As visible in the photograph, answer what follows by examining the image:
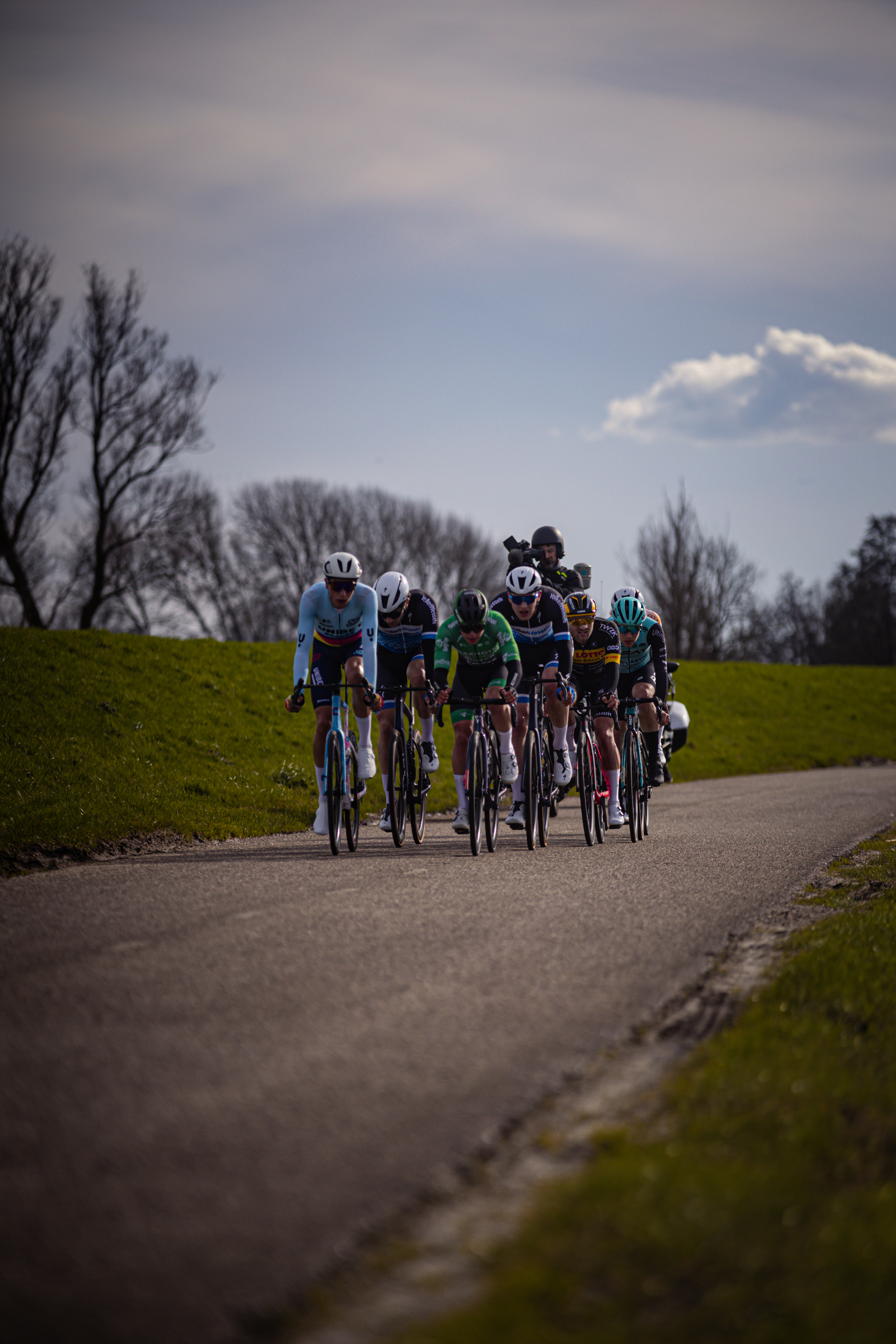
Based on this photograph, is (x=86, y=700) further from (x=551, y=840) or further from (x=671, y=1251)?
(x=671, y=1251)

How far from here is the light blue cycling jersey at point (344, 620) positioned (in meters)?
10.5

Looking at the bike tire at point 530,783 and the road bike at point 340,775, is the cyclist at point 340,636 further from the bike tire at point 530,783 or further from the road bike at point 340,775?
the bike tire at point 530,783

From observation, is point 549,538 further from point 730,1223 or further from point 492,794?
point 730,1223

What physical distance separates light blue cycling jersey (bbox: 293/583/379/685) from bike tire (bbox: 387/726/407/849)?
74cm

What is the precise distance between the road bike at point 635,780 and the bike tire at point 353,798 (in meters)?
2.88

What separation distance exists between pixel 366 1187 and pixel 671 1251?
0.89 metres

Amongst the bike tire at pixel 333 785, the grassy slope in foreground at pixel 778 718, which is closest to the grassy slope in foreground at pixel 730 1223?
the bike tire at pixel 333 785

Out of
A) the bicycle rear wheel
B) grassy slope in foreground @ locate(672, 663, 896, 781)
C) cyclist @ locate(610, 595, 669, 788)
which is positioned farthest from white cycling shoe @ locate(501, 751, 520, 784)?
grassy slope in foreground @ locate(672, 663, 896, 781)

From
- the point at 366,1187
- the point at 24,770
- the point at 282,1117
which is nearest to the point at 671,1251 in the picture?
the point at 366,1187

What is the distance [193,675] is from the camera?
1936 cm

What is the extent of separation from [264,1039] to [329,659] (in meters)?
6.37

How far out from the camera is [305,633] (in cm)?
1038

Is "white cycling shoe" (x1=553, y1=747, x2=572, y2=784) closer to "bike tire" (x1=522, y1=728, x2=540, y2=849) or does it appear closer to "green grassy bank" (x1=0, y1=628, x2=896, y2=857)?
"bike tire" (x1=522, y1=728, x2=540, y2=849)

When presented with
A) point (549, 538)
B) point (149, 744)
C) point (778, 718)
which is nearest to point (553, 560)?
point (549, 538)
